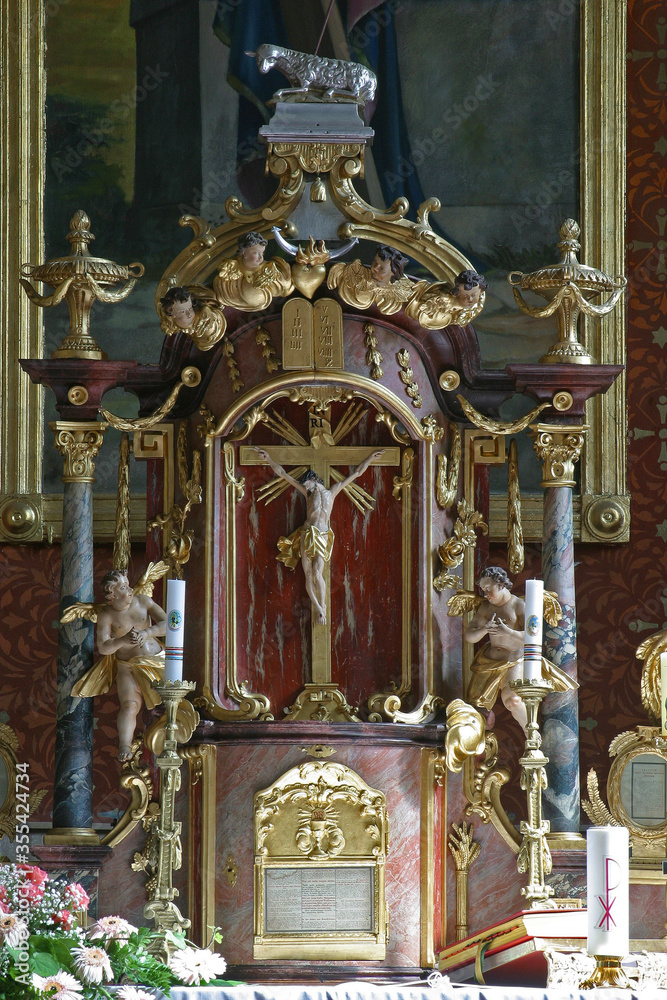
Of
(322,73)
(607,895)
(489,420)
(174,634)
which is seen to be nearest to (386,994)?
(607,895)

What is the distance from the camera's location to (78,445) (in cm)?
759

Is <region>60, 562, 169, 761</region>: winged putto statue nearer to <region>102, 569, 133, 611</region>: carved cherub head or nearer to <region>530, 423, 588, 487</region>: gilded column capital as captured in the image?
<region>102, 569, 133, 611</region>: carved cherub head

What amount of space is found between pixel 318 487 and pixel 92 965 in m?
2.77

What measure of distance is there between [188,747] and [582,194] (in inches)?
166

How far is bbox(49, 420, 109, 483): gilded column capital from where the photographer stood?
24.8 ft

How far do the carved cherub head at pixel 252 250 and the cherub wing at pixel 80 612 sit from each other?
168 cm

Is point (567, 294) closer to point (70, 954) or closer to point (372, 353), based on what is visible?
point (372, 353)

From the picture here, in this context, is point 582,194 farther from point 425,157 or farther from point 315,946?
point 315,946

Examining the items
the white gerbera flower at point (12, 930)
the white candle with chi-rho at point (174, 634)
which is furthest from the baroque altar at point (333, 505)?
the white gerbera flower at point (12, 930)

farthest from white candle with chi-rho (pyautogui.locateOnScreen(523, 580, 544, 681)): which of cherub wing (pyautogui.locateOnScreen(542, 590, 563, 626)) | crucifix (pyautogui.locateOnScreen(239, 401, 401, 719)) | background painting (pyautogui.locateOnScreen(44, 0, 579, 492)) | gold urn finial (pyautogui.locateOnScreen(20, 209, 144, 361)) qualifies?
background painting (pyautogui.locateOnScreen(44, 0, 579, 492))

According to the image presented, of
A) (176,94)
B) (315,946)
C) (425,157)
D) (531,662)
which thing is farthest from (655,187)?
(315,946)

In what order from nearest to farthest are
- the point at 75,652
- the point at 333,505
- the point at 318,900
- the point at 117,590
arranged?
1. the point at 318,900
2. the point at 117,590
3. the point at 75,652
4. the point at 333,505

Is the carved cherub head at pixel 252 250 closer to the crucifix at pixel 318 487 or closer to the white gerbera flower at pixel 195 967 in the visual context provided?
the crucifix at pixel 318 487

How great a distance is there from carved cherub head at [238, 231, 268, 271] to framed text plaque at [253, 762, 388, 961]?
7.32ft
